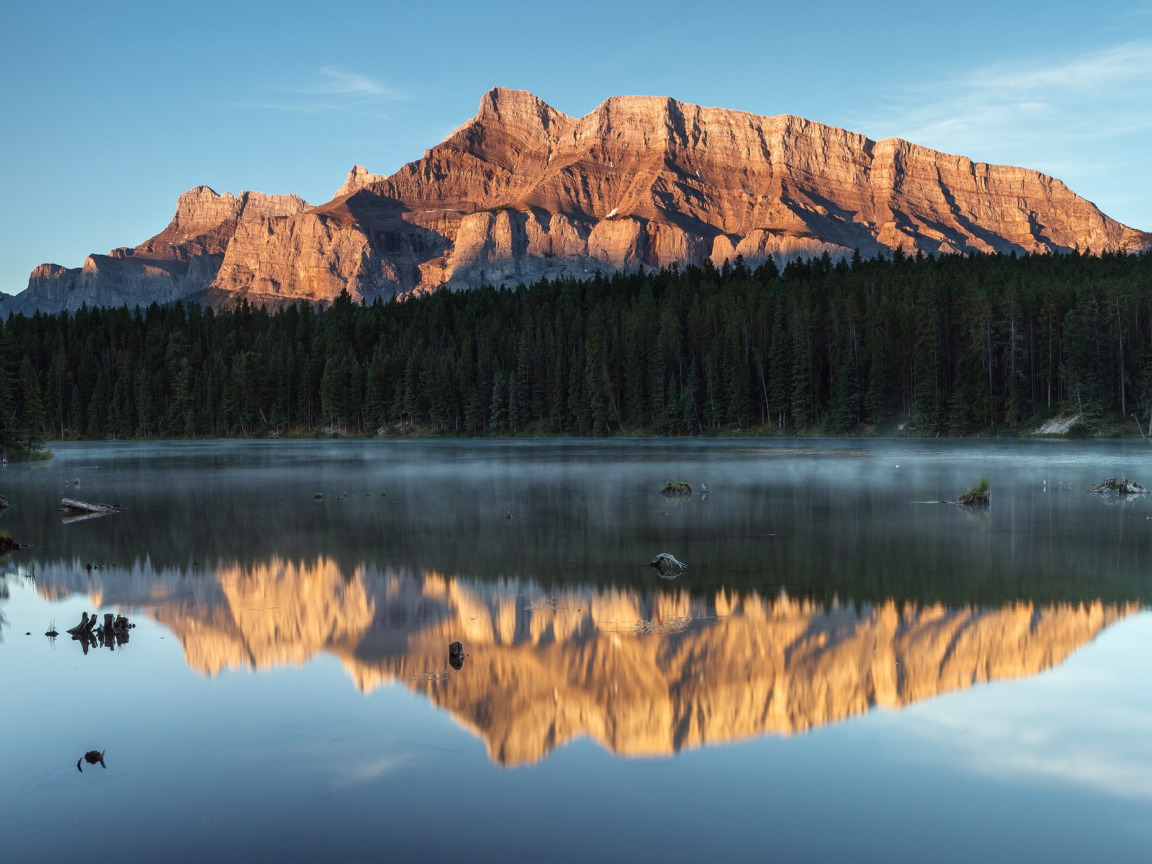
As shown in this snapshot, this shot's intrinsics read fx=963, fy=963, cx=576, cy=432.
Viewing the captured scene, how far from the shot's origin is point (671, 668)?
13945 millimetres

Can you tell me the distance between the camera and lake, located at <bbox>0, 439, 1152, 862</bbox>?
9008 millimetres

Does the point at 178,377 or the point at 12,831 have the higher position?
the point at 178,377

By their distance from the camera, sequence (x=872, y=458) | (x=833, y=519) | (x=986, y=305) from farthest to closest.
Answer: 1. (x=986, y=305)
2. (x=872, y=458)
3. (x=833, y=519)

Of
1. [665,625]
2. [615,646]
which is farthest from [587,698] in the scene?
[665,625]

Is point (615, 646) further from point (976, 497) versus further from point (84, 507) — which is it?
point (84, 507)

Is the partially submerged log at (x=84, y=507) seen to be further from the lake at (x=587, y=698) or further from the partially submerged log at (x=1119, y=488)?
the partially submerged log at (x=1119, y=488)

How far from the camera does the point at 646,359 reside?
473 feet

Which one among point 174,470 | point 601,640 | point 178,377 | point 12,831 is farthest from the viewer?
point 178,377

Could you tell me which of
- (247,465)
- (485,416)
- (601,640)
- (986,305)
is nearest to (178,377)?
(485,416)

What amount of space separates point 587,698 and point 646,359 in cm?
13264

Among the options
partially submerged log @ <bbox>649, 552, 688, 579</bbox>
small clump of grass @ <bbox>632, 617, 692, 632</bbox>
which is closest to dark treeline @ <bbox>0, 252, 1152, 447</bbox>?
partially submerged log @ <bbox>649, 552, 688, 579</bbox>

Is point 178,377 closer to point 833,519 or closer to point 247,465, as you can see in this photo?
point 247,465

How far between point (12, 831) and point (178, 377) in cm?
17545

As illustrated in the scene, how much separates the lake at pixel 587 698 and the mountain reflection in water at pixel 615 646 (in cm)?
7
